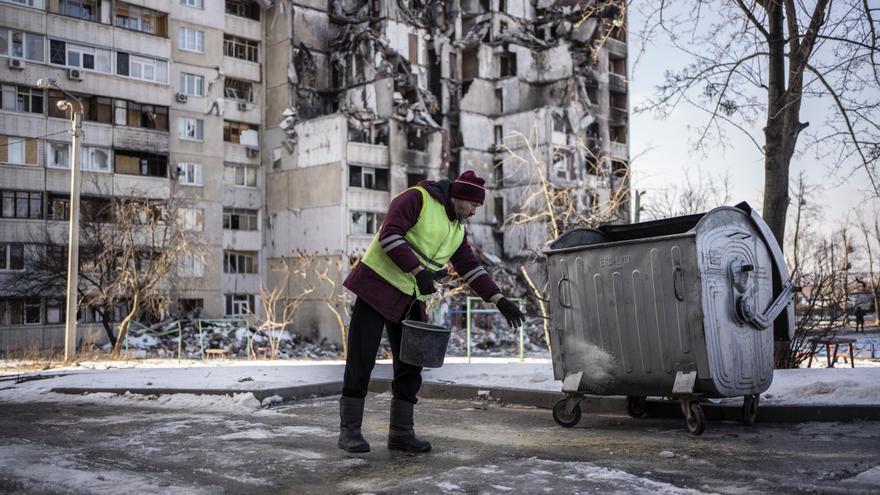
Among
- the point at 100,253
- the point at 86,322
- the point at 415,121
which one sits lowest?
the point at 86,322

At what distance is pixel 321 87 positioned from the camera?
50.5 metres

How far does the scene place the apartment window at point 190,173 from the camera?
45469 mm

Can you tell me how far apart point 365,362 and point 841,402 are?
387 cm

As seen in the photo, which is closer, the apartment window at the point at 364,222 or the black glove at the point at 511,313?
the black glove at the point at 511,313

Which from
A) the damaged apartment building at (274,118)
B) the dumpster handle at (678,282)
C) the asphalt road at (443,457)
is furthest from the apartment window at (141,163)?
the dumpster handle at (678,282)

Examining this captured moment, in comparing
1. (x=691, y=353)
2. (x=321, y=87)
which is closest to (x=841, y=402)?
(x=691, y=353)

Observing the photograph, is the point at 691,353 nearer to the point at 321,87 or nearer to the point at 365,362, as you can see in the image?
the point at 365,362

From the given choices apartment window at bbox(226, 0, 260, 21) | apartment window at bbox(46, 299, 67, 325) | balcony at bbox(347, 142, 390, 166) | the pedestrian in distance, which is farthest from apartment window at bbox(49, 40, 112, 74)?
the pedestrian in distance

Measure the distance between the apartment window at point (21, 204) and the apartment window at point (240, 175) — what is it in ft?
35.2

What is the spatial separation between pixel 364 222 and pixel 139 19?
15.3m

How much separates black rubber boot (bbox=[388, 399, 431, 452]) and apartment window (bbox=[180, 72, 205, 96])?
4330 cm

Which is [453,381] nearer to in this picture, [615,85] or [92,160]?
[92,160]

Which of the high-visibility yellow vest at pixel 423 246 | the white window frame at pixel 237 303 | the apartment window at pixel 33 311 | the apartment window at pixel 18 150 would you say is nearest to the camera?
the high-visibility yellow vest at pixel 423 246

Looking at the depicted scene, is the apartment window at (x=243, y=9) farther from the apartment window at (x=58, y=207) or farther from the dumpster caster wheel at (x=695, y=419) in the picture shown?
the dumpster caster wheel at (x=695, y=419)
